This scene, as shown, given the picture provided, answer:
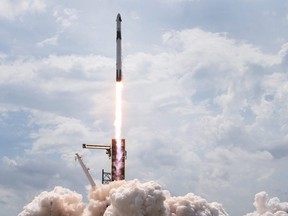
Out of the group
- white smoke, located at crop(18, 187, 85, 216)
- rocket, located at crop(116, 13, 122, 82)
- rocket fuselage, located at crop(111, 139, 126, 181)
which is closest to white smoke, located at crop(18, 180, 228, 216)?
white smoke, located at crop(18, 187, 85, 216)

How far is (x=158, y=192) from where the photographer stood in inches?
3046

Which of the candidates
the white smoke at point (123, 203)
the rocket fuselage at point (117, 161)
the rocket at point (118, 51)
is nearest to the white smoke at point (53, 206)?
the white smoke at point (123, 203)

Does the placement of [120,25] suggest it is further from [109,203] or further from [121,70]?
[109,203]

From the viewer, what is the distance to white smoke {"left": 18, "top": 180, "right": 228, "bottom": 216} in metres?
75.9

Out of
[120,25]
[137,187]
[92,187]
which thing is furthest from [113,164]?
[120,25]

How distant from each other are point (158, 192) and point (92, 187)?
17196 millimetres

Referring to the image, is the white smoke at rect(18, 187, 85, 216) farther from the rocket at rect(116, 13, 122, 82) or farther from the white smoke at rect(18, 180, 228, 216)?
the rocket at rect(116, 13, 122, 82)

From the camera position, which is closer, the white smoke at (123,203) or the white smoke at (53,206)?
the white smoke at (123,203)

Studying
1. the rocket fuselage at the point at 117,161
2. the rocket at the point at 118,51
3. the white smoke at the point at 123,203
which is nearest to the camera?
the white smoke at the point at 123,203

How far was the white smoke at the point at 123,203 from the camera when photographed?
75.9 m

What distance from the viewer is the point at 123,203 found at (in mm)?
75750

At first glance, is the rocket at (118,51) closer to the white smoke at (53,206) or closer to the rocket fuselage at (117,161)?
the rocket fuselage at (117,161)

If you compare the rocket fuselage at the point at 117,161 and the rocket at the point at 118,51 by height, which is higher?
the rocket at the point at 118,51

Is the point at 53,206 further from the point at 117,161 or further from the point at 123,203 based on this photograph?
the point at 123,203
